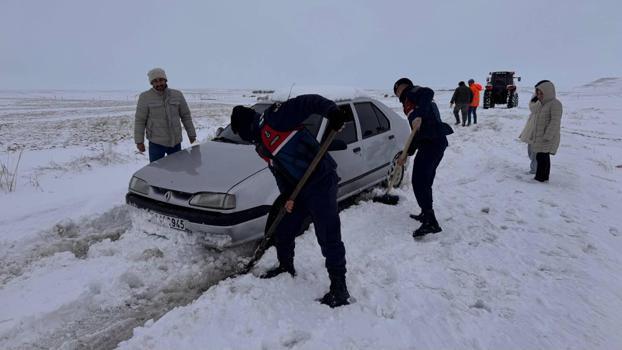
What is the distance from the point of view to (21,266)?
11.3 ft

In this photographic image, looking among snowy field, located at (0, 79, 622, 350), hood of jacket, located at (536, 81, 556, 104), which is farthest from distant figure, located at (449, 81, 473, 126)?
snowy field, located at (0, 79, 622, 350)

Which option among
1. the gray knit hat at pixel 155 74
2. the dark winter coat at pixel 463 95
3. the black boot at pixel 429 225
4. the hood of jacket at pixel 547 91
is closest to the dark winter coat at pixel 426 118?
the black boot at pixel 429 225

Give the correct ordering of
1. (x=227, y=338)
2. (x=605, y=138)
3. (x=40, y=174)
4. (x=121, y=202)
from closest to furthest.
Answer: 1. (x=227, y=338)
2. (x=121, y=202)
3. (x=40, y=174)
4. (x=605, y=138)

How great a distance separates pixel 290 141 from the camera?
2.72 meters

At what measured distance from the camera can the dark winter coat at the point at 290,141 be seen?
2629 millimetres

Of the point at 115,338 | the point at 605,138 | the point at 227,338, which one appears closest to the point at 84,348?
the point at 115,338

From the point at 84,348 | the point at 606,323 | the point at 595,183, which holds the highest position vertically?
the point at 595,183

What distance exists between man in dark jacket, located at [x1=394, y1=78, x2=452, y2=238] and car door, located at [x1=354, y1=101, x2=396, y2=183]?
0.75 m

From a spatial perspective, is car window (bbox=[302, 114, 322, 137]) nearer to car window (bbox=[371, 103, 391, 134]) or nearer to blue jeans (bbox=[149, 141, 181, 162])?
car window (bbox=[371, 103, 391, 134])

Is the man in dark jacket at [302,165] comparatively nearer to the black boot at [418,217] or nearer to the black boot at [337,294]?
the black boot at [337,294]

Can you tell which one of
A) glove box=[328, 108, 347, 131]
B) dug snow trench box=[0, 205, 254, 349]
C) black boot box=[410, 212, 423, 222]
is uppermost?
glove box=[328, 108, 347, 131]

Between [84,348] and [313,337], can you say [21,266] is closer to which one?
[84,348]

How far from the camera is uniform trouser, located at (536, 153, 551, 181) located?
577 centimetres

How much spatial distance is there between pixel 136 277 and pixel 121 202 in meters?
2.25
